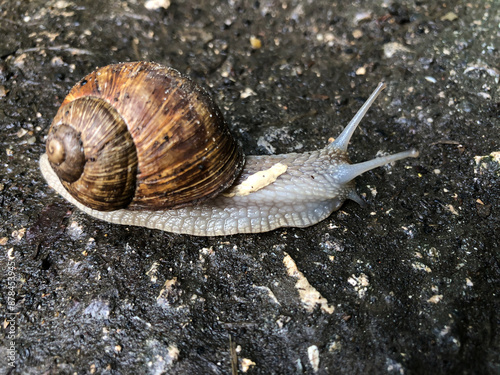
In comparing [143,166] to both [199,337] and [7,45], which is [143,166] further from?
[7,45]

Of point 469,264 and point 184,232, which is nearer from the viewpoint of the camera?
point 469,264

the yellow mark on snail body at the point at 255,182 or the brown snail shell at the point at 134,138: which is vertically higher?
the brown snail shell at the point at 134,138

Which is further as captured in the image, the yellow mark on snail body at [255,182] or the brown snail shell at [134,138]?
the yellow mark on snail body at [255,182]

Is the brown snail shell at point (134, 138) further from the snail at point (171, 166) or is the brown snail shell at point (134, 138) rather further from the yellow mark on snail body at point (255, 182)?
the yellow mark on snail body at point (255, 182)

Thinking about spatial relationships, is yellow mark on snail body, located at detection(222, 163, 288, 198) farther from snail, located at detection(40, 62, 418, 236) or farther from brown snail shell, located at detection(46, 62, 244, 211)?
brown snail shell, located at detection(46, 62, 244, 211)

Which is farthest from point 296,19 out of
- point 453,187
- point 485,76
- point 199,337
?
point 199,337

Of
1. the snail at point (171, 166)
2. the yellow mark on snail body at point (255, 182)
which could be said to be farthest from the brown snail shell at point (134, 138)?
the yellow mark on snail body at point (255, 182)

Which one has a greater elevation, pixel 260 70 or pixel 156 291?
pixel 260 70

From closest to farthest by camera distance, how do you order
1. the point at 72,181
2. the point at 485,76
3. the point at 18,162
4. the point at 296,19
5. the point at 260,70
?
the point at 72,181
the point at 18,162
the point at 485,76
the point at 260,70
the point at 296,19
